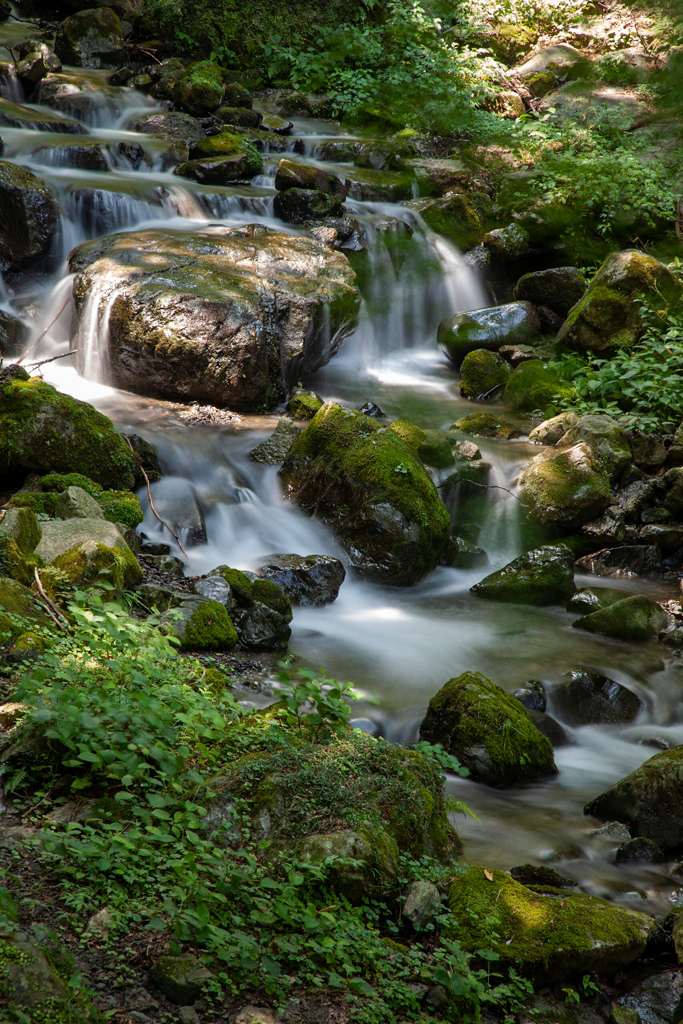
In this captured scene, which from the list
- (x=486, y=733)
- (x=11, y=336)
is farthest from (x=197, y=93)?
(x=486, y=733)

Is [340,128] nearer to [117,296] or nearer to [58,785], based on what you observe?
[117,296]

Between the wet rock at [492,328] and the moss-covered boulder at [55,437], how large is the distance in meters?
6.55

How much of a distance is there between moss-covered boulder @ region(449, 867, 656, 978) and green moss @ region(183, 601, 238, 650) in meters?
2.63

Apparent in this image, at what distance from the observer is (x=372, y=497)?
7.31 m

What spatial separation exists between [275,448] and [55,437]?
2.40 metres

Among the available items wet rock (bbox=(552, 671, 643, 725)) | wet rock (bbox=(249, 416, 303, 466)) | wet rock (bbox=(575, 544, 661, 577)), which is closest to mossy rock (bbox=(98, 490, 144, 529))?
wet rock (bbox=(249, 416, 303, 466))

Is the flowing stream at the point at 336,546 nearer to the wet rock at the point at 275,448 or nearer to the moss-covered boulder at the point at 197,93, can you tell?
the wet rock at the point at 275,448

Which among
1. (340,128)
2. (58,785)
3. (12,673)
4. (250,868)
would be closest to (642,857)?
(250,868)

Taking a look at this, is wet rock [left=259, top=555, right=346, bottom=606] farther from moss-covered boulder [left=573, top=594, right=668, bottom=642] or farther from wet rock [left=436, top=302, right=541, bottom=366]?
wet rock [left=436, top=302, right=541, bottom=366]

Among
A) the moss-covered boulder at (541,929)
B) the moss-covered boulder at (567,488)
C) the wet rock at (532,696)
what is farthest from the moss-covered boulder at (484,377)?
the moss-covered boulder at (541,929)

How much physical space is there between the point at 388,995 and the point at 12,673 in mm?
2192

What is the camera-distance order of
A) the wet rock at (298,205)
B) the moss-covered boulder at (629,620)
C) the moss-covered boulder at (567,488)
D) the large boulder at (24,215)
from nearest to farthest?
1. the moss-covered boulder at (629,620)
2. the moss-covered boulder at (567,488)
3. the large boulder at (24,215)
4. the wet rock at (298,205)

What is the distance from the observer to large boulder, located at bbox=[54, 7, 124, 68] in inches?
657

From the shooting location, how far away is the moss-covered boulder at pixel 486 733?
183 inches
